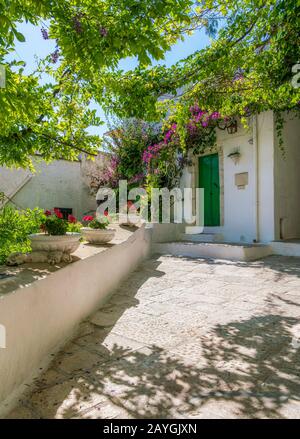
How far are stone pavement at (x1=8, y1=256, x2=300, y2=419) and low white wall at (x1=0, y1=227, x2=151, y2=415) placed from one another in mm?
127

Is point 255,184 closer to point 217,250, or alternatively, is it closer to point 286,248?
point 286,248

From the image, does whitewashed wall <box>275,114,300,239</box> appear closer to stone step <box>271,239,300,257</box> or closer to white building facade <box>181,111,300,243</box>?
A: white building facade <box>181,111,300,243</box>

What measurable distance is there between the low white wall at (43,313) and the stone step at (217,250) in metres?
3.56

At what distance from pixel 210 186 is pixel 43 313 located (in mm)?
7868

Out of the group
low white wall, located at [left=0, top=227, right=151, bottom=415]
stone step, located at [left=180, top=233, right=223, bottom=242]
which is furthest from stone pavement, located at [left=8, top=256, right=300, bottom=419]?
stone step, located at [left=180, top=233, right=223, bottom=242]

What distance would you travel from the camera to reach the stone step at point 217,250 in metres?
6.92

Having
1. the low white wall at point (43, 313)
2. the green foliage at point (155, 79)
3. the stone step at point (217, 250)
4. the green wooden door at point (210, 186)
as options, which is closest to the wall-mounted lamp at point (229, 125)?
the green wooden door at point (210, 186)

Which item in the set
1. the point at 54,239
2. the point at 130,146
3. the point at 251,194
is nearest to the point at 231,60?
the point at 54,239

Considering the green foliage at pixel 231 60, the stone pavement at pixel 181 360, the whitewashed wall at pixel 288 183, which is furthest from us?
the whitewashed wall at pixel 288 183

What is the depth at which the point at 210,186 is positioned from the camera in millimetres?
9711

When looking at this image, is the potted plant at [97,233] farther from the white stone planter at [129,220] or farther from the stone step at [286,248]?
the stone step at [286,248]

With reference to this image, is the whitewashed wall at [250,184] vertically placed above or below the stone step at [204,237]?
above

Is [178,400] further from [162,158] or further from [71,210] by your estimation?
[71,210]

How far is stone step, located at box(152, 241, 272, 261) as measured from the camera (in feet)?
22.7
